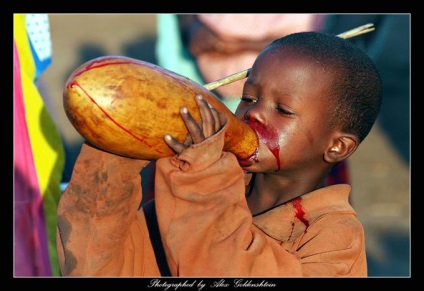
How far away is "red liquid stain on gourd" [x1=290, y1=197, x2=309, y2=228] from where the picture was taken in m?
2.68

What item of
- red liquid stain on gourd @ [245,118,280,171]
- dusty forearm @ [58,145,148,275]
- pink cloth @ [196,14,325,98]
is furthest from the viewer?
pink cloth @ [196,14,325,98]

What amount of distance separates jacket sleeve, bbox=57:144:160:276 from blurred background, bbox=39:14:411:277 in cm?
408

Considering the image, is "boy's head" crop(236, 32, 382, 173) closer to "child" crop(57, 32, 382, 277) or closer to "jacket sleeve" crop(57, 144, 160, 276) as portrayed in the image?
"child" crop(57, 32, 382, 277)

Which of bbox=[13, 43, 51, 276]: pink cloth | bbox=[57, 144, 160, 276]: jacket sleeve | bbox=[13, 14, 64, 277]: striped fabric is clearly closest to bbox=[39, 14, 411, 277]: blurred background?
bbox=[13, 14, 64, 277]: striped fabric

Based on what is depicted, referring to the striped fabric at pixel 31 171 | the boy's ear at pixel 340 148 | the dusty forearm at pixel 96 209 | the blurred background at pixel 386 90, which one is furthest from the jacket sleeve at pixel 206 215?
the blurred background at pixel 386 90

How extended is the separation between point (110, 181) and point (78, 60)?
15.7 feet

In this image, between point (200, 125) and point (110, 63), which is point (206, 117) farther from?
point (110, 63)

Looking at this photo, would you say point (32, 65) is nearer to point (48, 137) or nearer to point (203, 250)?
point (48, 137)

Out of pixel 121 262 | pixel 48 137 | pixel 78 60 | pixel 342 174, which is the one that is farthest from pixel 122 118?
pixel 78 60

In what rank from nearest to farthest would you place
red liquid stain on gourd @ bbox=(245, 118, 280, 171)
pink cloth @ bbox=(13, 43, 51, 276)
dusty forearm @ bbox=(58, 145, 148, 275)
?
1. dusty forearm @ bbox=(58, 145, 148, 275)
2. red liquid stain on gourd @ bbox=(245, 118, 280, 171)
3. pink cloth @ bbox=(13, 43, 51, 276)

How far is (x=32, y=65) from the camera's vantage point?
455 centimetres

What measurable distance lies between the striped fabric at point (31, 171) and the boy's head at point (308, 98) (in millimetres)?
2075

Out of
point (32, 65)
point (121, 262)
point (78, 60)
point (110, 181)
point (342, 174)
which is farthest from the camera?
point (78, 60)

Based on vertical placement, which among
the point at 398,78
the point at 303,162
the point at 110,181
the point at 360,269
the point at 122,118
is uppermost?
the point at 122,118
